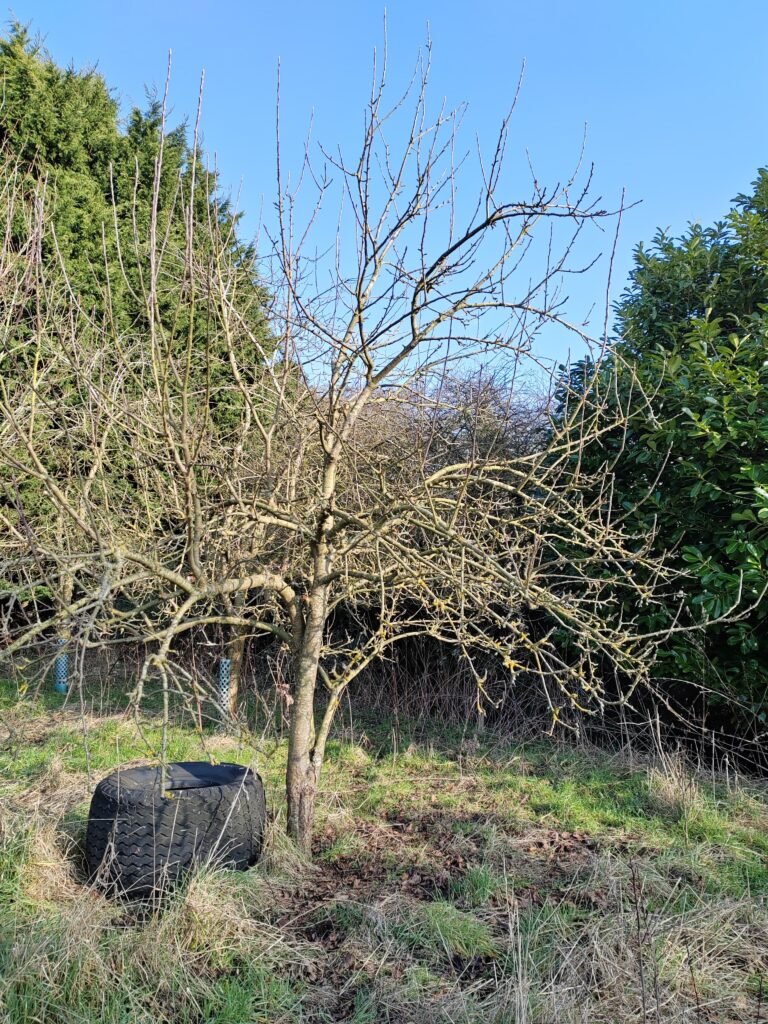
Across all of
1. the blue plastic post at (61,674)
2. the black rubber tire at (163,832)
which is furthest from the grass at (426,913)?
the blue plastic post at (61,674)

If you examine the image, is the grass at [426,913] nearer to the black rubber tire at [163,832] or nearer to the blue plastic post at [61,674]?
the black rubber tire at [163,832]

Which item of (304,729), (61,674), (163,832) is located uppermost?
(304,729)

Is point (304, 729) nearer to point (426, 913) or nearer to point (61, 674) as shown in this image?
point (426, 913)

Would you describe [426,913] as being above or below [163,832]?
below

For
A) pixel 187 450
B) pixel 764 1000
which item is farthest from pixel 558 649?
pixel 187 450

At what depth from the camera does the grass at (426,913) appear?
Result: 2.40 m

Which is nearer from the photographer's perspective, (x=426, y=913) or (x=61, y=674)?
(x=426, y=913)

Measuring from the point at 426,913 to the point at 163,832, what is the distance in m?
1.16

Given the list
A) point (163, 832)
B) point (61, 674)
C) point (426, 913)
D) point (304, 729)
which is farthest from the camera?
point (61, 674)

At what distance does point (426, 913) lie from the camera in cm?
294

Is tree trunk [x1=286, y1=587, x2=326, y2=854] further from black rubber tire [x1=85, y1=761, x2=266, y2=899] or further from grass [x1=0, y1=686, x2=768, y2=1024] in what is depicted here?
black rubber tire [x1=85, y1=761, x2=266, y2=899]

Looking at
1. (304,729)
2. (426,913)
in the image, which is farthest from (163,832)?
(426,913)

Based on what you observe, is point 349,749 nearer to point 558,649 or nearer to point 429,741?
point 429,741

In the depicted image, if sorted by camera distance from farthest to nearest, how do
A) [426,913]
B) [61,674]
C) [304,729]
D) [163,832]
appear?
[61,674] → [304,729] → [163,832] → [426,913]
